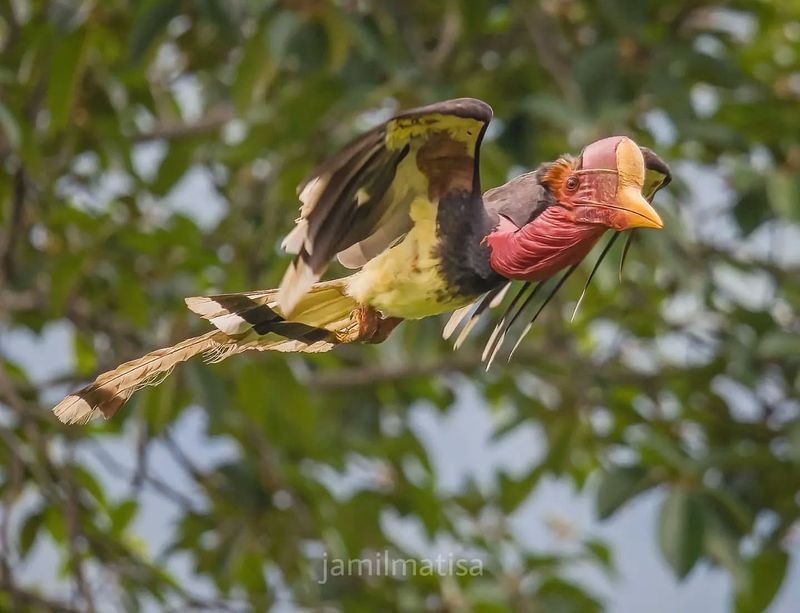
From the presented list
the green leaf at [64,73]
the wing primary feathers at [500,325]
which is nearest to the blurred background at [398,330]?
the green leaf at [64,73]

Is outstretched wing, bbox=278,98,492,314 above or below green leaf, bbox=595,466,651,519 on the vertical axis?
above

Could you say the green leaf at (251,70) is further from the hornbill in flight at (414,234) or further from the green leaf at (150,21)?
the hornbill in flight at (414,234)

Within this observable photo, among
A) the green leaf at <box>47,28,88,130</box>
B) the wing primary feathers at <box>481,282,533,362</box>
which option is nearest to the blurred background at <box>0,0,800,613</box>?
the green leaf at <box>47,28,88,130</box>

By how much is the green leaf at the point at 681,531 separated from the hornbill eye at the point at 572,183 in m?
1.79

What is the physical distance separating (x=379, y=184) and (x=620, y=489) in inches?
74.6

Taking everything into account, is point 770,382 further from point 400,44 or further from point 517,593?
point 400,44

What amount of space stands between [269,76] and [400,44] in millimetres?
274

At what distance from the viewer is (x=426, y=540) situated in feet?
9.50

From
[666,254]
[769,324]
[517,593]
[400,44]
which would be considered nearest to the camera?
[666,254]

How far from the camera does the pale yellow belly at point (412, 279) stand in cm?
61

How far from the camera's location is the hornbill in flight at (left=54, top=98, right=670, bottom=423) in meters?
0.56

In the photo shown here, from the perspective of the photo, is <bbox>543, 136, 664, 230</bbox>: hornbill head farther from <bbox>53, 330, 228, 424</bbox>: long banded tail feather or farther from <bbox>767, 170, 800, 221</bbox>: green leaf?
<bbox>767, 170, 800, 221</bbox>: green leaf

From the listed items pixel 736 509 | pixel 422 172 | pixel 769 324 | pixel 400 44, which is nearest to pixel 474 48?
pixel 400 44

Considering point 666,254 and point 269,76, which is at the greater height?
point 269,76
